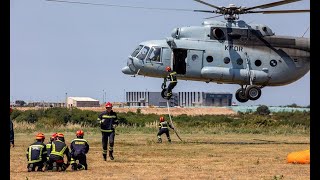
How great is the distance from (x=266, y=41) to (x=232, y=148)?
7.03 m

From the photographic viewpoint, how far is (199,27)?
33469 millimetres

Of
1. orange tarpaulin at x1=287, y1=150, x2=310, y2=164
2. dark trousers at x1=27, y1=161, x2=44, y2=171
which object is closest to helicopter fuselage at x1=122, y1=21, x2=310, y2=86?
orange tarpaulin at x1=287, y1=150, x2=310, y2=164

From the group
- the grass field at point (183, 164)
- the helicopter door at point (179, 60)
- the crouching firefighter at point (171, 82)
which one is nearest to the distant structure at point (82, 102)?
the helicopter door at point (179, 60)

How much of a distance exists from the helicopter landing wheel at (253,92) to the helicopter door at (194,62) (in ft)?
8.26

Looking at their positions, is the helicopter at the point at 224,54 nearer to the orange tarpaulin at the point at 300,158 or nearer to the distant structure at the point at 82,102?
the orange tarpaulin at the point at 300,158

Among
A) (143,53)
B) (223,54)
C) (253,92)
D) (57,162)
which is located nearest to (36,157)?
(57,162)

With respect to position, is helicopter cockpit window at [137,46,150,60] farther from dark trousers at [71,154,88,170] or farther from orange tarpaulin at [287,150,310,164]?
dark trousers at [71,154,88,170]

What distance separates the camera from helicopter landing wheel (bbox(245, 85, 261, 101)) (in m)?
33.8

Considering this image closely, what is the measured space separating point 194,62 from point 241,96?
3118 mm

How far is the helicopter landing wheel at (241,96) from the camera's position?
34.4m

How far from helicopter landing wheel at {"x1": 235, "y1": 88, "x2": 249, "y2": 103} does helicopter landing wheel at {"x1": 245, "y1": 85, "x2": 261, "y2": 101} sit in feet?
0.96

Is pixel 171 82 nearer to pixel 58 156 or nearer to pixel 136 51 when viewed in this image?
pixel 136 51

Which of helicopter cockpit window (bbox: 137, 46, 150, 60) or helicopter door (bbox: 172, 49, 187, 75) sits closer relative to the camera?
helicopter door (bbox: 172, 49, 187, 75)
